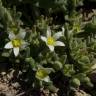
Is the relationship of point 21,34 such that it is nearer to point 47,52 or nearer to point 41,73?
point 47,52

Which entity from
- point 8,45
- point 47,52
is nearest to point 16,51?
point 8,45

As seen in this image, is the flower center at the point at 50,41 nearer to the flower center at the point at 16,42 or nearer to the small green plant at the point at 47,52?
the small green plant at the point at 47,52

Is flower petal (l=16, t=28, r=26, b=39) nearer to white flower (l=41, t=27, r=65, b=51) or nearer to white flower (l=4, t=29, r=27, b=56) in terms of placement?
white flower (l=4, t=29, r=27, b=56)

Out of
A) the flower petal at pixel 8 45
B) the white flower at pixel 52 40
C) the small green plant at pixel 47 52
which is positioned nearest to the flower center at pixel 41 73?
the small green plant at pixel 47 52

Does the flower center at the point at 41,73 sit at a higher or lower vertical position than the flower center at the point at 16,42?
lower

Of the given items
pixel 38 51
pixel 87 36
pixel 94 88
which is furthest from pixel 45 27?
pixel 94 88

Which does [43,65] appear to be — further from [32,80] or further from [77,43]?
[77,43]

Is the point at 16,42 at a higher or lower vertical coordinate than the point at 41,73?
higher

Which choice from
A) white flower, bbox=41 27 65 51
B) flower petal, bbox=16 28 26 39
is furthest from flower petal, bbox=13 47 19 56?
white flower, bbox=41 27 65 51
